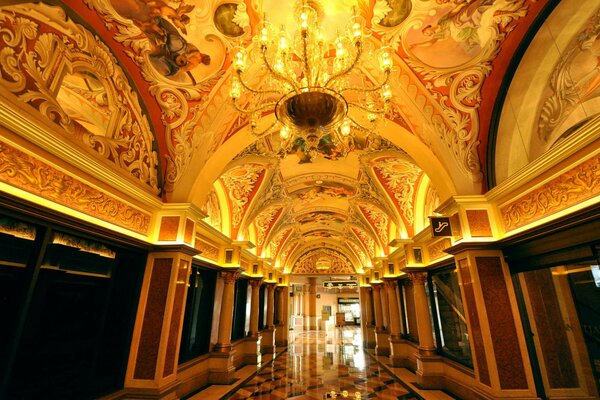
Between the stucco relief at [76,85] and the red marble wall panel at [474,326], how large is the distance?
17.1 ft

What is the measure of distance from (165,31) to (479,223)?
17.1 feet

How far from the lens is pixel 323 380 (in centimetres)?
712

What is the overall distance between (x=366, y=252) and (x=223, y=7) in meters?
11.8

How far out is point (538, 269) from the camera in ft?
11.8

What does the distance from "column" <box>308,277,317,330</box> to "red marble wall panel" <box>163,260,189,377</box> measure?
1974 cm

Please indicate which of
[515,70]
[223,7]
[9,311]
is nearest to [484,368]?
[515,70]

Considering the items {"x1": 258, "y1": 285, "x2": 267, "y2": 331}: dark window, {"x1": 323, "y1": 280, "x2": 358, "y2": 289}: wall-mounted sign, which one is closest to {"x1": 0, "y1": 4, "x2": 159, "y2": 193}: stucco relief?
{"x1": 258, "y1": 285, "x2": 267, "y2": 331}: dark window

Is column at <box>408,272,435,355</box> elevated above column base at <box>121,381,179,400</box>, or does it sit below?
above

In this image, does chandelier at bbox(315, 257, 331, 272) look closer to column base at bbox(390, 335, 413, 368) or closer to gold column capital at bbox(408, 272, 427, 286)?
column base at bbox(390, 335, 413, 368)

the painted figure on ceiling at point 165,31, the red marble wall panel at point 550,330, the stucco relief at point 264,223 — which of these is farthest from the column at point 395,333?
the painted figure on ceiling at point 165,31

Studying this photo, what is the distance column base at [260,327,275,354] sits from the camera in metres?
11.6

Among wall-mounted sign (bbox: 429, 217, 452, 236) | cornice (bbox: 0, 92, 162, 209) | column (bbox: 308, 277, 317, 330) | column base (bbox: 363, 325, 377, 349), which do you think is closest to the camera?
cornice (bbox: 0, 92, 162, 209)

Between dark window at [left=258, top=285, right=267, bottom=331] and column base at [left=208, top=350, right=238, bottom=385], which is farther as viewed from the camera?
dark window at [left=258, top=285, right=267, bottom=331]

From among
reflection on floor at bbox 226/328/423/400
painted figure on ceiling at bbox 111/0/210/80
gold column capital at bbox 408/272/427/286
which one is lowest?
reflection on floor at bbox 226/328/423/400
